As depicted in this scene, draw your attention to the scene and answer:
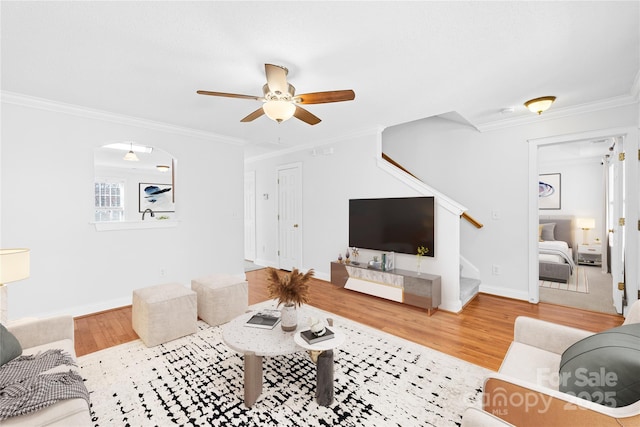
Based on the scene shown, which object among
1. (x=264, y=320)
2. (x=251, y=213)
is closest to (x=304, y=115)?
(x=264, y=320)

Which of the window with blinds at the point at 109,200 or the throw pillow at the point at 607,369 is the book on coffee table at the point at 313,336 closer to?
the throw pillow at the point at 607,369

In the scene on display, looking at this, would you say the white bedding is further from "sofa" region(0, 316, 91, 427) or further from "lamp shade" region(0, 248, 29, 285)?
"lamp shade" region(0, 248, 29, 285)

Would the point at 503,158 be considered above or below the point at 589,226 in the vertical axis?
above

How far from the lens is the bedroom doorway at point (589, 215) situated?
132 inches

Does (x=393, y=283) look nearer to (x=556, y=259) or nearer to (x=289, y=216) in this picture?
(x=289, y=216)

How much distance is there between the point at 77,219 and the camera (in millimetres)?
3377

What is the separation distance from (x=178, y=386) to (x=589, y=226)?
8176mm

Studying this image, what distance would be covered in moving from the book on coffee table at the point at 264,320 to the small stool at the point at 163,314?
0.97 meters

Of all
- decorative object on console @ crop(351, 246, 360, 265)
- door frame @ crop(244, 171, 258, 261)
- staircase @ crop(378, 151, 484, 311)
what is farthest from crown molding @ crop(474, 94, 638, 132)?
door frame @ crop(244, 171, 258, 261)

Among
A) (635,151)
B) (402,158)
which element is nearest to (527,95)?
(635,151)

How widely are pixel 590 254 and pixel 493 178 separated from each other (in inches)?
163

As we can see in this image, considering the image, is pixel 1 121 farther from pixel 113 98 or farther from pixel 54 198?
pixel 113 98

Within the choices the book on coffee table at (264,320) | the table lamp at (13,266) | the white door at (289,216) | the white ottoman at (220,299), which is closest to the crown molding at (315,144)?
the white door at (289,216)

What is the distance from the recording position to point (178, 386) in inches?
80.8
